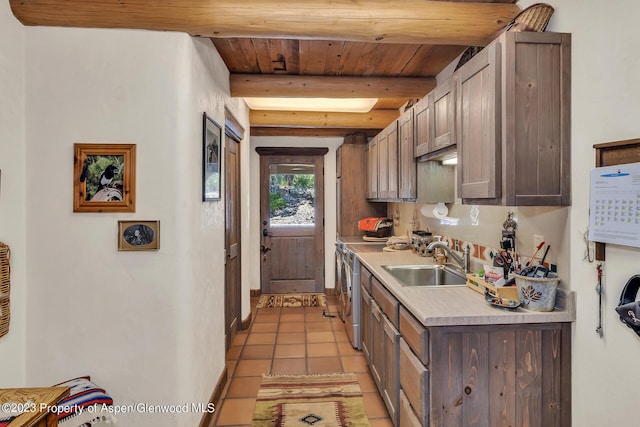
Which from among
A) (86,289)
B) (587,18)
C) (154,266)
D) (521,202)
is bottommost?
(86,289)

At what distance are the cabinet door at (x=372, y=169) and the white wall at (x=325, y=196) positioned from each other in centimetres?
88

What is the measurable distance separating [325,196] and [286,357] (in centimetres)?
274

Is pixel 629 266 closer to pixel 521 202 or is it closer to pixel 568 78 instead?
pixel 521 202

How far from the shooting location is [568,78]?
1.56 meters

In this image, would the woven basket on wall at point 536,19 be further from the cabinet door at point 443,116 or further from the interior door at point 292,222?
the interior door at point 292,222

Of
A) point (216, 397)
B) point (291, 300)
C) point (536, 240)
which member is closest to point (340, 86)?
point (536, 240)

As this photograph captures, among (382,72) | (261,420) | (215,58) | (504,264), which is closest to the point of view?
(504,264)

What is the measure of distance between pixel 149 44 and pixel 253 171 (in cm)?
346

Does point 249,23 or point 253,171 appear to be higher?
point 249,23

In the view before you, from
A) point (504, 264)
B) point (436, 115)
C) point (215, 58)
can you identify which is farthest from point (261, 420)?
point (215, 58)

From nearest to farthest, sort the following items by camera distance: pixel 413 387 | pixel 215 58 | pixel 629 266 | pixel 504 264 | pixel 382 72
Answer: pixel 629 266
pixel 413 387
pixel 504 264
pixel 215 58
pixel 382 72

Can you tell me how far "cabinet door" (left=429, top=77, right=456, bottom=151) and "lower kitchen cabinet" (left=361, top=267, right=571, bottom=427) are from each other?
111 centimetres

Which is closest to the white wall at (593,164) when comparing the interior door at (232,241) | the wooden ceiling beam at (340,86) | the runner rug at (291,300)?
the wooden ceiling beam at (340,86)

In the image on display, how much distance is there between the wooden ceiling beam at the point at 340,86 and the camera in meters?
3.14
